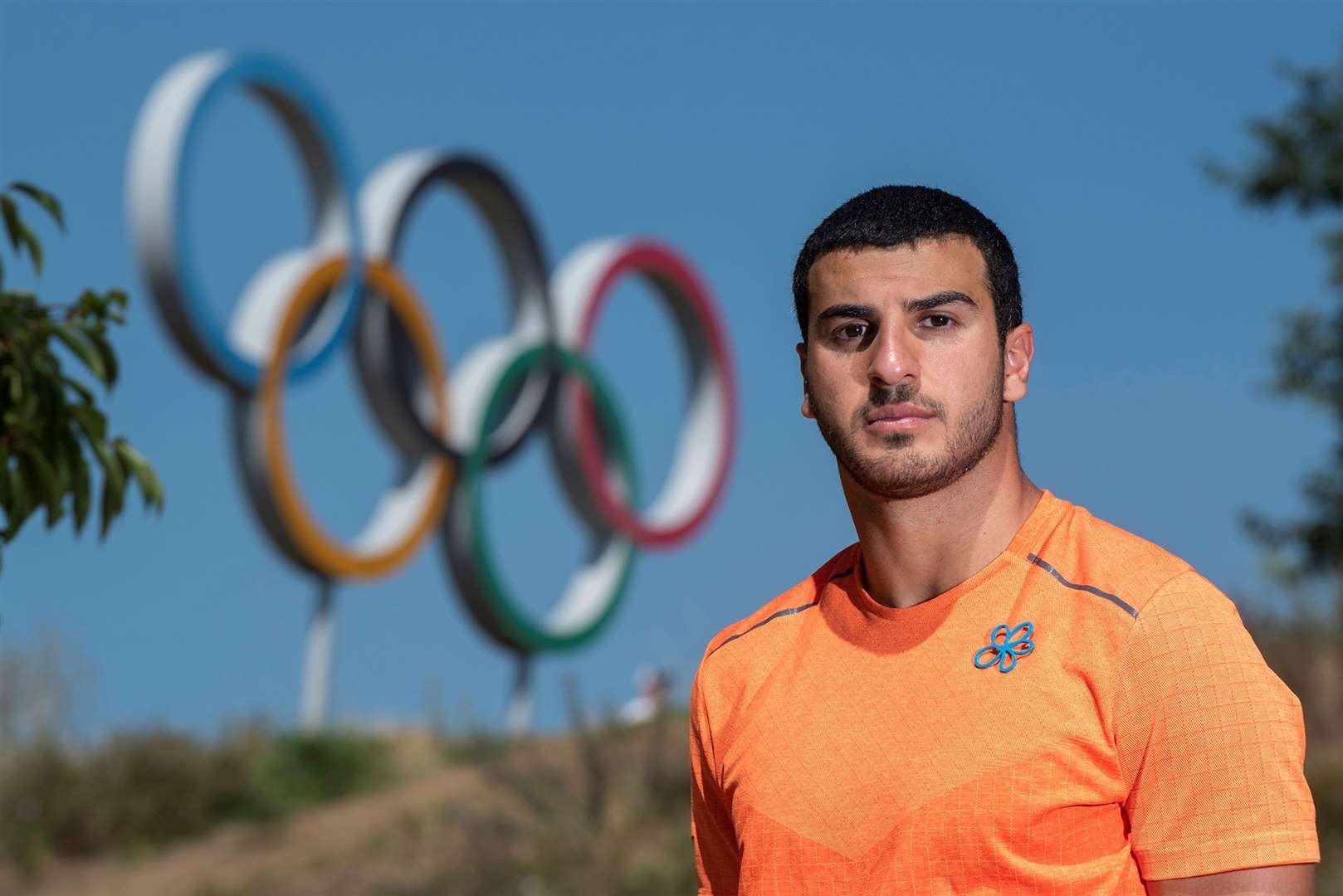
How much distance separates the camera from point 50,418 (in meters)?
4.36

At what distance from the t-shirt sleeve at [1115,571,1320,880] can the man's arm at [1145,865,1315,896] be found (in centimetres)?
1

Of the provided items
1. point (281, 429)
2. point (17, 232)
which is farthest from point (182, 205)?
point (17, 232)

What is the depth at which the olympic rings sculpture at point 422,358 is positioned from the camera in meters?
16.3

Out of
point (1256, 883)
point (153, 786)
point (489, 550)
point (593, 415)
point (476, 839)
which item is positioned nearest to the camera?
point (1256, 883)

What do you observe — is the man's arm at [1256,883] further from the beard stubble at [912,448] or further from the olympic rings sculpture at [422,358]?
the olympic rings sculpture at [422,358]

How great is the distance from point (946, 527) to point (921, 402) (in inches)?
8.8

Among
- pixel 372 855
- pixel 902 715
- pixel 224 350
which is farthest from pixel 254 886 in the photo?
pixel 902 715

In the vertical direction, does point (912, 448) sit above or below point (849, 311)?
below

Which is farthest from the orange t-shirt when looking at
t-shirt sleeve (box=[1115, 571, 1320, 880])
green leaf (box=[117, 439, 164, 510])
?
green leaf (box=[117, 439, 164, 510])

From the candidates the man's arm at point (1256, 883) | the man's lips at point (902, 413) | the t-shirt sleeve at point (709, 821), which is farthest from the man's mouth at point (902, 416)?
the man's arm at point (1256, 883)

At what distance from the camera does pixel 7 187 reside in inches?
174

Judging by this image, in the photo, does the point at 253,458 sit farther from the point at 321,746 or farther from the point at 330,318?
the point at 321,746

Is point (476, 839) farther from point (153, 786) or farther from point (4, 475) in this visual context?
point (4, 475)

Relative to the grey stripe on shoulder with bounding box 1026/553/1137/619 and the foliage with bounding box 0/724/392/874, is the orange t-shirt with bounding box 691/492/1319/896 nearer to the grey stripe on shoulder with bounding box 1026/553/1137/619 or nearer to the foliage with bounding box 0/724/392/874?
the grey stripe on shoulder with bounding box 1026/553/1137/619
